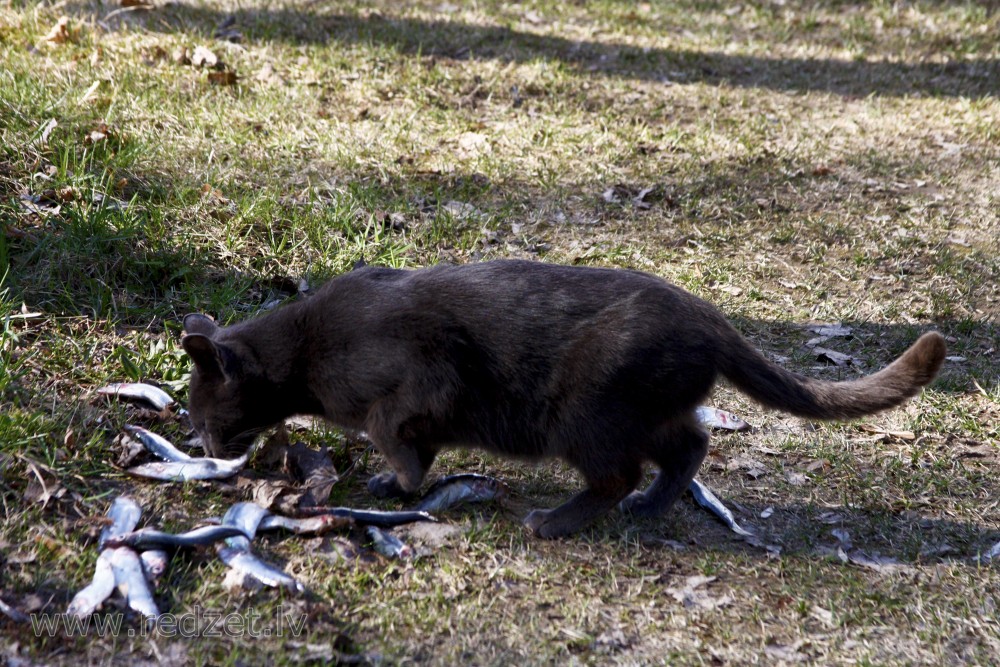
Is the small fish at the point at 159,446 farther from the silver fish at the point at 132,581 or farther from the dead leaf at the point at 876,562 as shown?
the dead leaf at the point at 876,562

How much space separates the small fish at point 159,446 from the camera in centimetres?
397

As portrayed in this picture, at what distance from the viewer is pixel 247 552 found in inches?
136

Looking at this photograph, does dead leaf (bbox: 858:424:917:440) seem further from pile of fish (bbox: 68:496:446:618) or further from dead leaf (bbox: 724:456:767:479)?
pile of fish (bbox: 68:496:446:618)

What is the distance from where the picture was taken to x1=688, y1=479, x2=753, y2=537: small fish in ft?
13.4

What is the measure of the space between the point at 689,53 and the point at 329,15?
11.1ft

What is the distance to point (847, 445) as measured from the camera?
15.4 ft

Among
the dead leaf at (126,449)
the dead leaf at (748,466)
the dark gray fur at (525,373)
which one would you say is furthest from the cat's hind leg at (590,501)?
the dead leaf at (126,449)

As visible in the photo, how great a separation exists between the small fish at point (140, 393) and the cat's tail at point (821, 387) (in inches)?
97.2

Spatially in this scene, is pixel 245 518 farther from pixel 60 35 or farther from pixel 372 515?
pixel 60 35

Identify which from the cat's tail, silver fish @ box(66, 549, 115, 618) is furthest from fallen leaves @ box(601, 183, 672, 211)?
silver fish @ box(66, 549, 115, 618)

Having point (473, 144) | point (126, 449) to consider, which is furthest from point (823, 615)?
point (473, 144)

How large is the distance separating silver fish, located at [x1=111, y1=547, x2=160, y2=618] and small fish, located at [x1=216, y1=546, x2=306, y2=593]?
29 cm

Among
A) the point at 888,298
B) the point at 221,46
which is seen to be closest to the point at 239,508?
the point at 888,298

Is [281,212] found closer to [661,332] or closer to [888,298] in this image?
[661,332]
